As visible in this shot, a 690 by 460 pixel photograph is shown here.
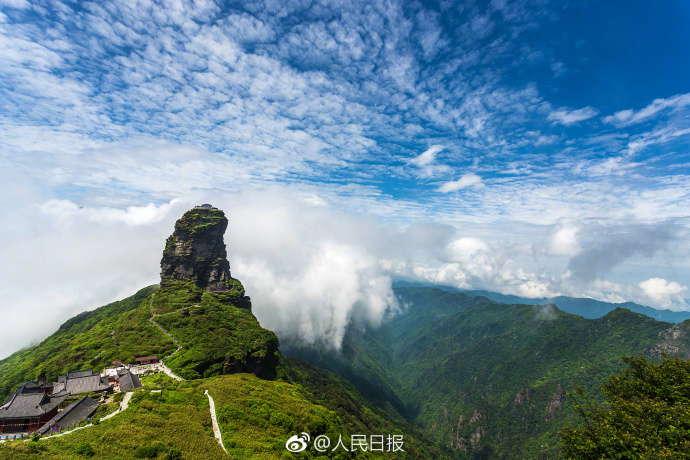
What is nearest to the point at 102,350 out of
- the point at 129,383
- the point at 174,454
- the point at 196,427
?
the point at 129,383

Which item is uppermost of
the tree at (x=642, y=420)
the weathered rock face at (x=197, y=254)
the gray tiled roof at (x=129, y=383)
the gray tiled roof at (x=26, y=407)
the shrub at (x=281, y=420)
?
the weathered rock face at (x=197, y=254)

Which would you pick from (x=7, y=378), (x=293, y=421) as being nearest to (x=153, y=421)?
(x=293, y=421)

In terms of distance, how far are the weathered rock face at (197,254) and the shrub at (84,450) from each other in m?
101

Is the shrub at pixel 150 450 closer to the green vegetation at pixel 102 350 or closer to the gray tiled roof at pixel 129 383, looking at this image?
the gray tiled roof at pixel 129 383

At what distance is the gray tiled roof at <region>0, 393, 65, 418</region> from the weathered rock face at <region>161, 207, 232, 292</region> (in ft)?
276

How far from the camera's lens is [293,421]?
133 ft

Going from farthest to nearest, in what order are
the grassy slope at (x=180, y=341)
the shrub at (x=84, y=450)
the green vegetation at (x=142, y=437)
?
the grassy slope at (x=180, y=341)
the shrub at (x=84, y=450)
the green vegetation at (x=142, y=437)

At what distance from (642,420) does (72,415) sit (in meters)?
65.6

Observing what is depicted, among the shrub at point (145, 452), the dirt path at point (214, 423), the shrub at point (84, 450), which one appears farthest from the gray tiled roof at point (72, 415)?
the shrub at point (145, 452)

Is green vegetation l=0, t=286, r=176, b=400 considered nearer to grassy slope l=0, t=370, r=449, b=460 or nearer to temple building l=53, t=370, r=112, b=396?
temple building l=53, t=370, r=112, b=396

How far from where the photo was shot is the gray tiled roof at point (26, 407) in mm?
32219

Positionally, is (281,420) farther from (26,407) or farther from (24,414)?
(26,407)

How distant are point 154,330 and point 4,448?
65846 mm

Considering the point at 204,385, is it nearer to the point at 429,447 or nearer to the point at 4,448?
the point at 4,448
